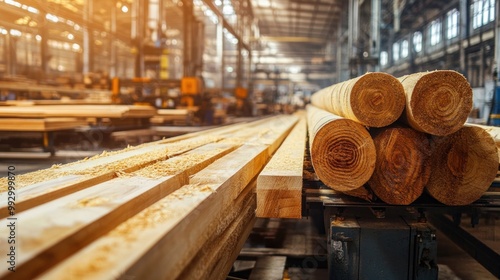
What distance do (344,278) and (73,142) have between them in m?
5.50

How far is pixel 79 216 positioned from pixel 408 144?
5.26 ft

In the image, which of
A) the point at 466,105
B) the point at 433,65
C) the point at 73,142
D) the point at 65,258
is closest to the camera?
the point at 65,258

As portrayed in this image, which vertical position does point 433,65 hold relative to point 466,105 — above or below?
above

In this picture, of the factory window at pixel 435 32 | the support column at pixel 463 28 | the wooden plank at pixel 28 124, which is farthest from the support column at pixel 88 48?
the factory window at pixel 435 32

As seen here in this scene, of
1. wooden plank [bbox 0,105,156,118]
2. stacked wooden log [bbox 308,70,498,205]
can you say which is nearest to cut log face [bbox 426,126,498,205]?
stacked wooden log [bbox 308,70,498,205]

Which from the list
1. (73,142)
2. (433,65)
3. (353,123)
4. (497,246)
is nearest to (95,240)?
(353,123)

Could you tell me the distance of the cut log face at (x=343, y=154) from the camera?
6.55 feet

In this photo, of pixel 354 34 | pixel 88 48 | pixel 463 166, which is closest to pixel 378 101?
pixel 463 166

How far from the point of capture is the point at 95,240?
1.16m

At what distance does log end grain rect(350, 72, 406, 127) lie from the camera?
2.03 metres

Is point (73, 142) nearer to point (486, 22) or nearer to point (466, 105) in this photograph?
Result: point (466, 105)

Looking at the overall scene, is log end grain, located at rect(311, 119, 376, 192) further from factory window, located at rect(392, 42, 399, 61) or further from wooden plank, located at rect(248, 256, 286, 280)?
factory window, located at rect(392, 42, 399, 61)

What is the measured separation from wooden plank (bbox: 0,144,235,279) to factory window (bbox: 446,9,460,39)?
15.5m

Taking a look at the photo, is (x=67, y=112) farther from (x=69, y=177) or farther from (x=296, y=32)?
(x=296, y=32)
